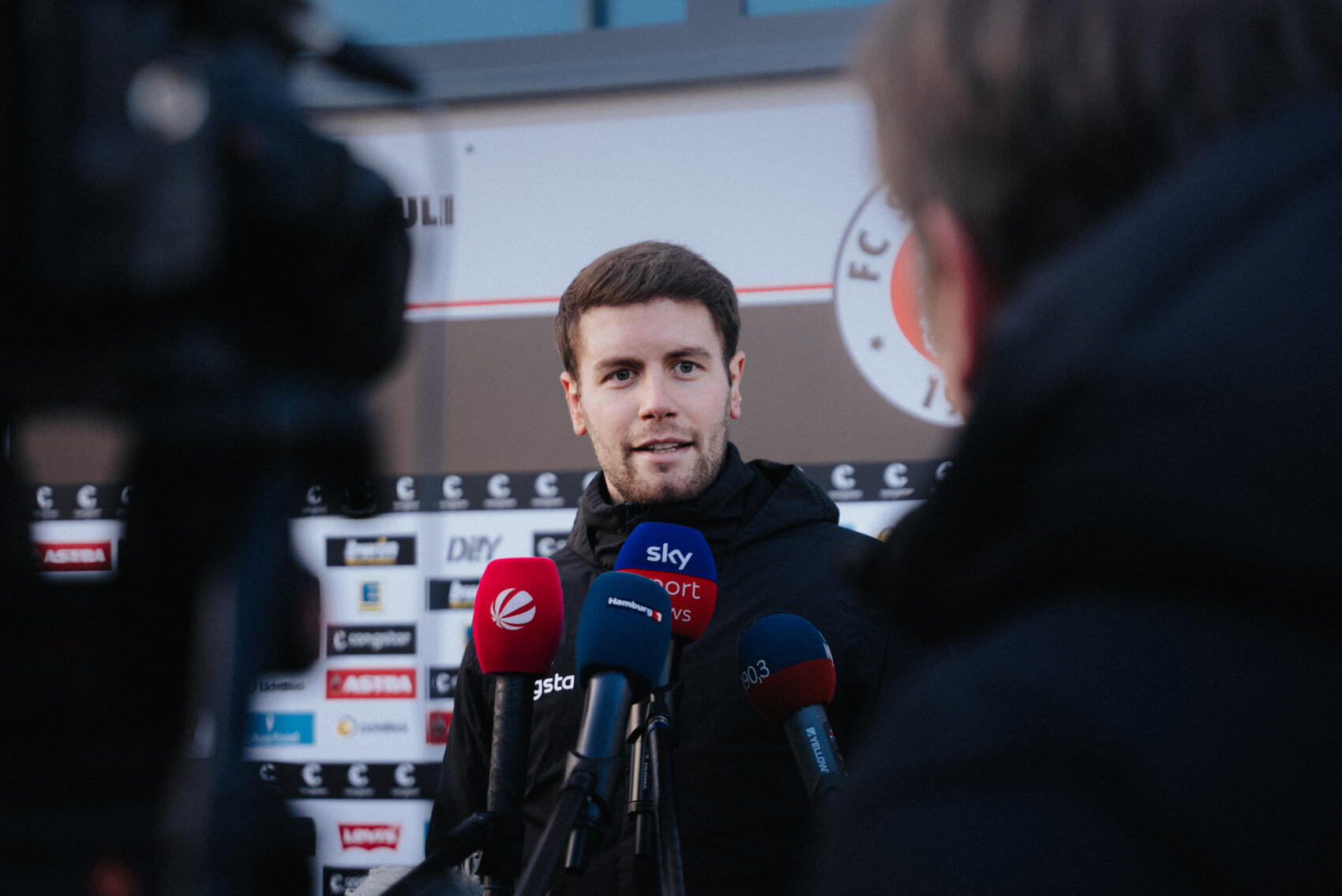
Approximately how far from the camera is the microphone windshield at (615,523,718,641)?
3.64 feet

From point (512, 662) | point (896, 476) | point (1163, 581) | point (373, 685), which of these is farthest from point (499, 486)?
point (1163, 581)

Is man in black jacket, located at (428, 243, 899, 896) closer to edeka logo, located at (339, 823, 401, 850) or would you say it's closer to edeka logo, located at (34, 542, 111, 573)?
edeka logo, located at (34, 542, 111, 573)

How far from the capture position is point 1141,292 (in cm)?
38

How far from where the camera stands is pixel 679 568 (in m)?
1.15

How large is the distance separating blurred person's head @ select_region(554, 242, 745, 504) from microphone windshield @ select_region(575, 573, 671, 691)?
510mm

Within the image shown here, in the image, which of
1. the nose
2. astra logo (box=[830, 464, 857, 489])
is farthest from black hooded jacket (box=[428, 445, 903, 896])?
astra logo (box=[830, 464, 857, 489])

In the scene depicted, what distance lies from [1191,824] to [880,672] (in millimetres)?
1058

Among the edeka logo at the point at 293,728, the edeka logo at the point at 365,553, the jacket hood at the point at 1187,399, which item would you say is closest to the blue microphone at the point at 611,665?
the jacket hood at the point at 1187,399

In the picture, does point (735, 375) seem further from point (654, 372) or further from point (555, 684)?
point (555, 684)

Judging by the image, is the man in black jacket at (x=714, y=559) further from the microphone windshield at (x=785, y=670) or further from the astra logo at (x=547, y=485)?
the astra logo at (x=547, y=485)

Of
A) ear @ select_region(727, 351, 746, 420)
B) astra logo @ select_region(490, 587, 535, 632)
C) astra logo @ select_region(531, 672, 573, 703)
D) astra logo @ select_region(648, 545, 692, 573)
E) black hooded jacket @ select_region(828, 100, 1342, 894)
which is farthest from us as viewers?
A: ear @ select_region(727, 351, 746, 420)

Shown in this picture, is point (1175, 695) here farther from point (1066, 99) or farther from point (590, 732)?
point (590, 732)

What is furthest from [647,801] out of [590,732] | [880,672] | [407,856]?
[407,856]

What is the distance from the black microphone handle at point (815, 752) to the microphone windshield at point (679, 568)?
18cm
